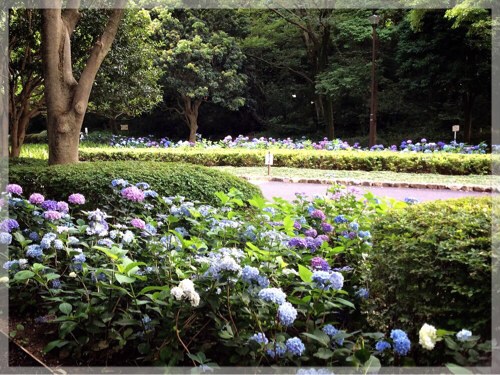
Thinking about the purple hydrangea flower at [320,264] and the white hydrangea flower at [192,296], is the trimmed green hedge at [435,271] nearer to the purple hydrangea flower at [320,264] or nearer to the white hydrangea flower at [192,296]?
the purple hydrangea flower at [320,264]

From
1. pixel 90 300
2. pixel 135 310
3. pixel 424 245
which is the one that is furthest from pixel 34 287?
pixel 424 245

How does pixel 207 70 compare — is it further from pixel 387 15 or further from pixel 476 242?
pixel 476 242

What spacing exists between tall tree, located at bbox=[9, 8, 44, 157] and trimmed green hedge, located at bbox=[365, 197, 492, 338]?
867cm

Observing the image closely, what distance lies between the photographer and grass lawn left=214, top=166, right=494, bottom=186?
32.9 ft

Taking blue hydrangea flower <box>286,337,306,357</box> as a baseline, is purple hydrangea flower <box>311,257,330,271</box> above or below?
above

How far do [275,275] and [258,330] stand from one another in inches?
12.6

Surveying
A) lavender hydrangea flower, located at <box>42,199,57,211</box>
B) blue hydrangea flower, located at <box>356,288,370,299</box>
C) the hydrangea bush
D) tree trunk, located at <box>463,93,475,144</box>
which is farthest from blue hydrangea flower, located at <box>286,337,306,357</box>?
tree trunk, located at <box>463,93,475,144</box>

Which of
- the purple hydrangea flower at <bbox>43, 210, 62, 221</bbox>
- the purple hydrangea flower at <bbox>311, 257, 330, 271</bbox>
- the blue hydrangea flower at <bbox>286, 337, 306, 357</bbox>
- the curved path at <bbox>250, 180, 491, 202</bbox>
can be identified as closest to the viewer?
the blue hydrangea flower at <bbox>286, 337, 306, 357</bbox>

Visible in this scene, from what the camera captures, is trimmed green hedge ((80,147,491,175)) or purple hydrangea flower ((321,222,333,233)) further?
trimmed green hedge ((80,147,491,175))

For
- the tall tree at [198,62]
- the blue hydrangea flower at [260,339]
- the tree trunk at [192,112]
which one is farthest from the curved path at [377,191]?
the tree trunk at [192,112]

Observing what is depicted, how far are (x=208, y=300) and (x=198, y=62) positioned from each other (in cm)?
2019

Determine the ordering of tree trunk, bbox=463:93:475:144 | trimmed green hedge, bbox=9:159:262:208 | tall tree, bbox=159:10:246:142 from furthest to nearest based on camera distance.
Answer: tall tree, bbox=159:10:246:142
tree trunk, bbox=463:93:475:144
trimmed green hedge, bbox=9:159:262:208

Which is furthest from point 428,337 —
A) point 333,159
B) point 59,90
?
point 333,159

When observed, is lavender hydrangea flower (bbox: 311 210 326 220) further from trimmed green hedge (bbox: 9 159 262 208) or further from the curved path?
the curved path
